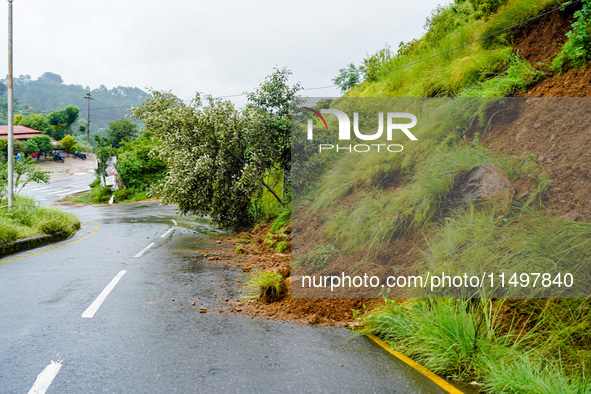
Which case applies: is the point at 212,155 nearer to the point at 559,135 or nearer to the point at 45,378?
the point at 559,135

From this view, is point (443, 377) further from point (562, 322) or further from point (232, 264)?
point (232, 264)

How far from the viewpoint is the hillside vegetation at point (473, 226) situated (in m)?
4.03

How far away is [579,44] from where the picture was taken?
746 centimetres

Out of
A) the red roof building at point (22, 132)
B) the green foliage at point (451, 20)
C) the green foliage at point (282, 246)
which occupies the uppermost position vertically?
the red roof building at point (22, 132)

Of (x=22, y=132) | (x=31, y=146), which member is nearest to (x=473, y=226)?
(x=31, y=146)

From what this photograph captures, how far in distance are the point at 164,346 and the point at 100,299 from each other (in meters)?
2.46

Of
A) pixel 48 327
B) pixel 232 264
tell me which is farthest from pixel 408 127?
pixel 48 327

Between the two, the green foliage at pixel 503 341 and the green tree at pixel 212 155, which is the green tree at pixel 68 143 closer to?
the green tree at pixel 212 155

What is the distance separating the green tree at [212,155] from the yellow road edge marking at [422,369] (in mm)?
9553

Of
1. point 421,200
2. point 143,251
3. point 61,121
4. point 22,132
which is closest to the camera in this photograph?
point 421,200

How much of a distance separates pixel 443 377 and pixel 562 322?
140cm

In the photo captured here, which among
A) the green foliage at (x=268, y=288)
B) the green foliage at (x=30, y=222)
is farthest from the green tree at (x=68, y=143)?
the green foliage at (x=268, y=288)

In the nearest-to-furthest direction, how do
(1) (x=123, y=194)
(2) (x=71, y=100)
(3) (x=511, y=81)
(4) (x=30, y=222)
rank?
1. (3) (x=511, y=81)
2. (4) (x=30, y=222)
3. (1) (x=123, y=194)
4. (2) (x=71, y=100)

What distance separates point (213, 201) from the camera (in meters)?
15.1
